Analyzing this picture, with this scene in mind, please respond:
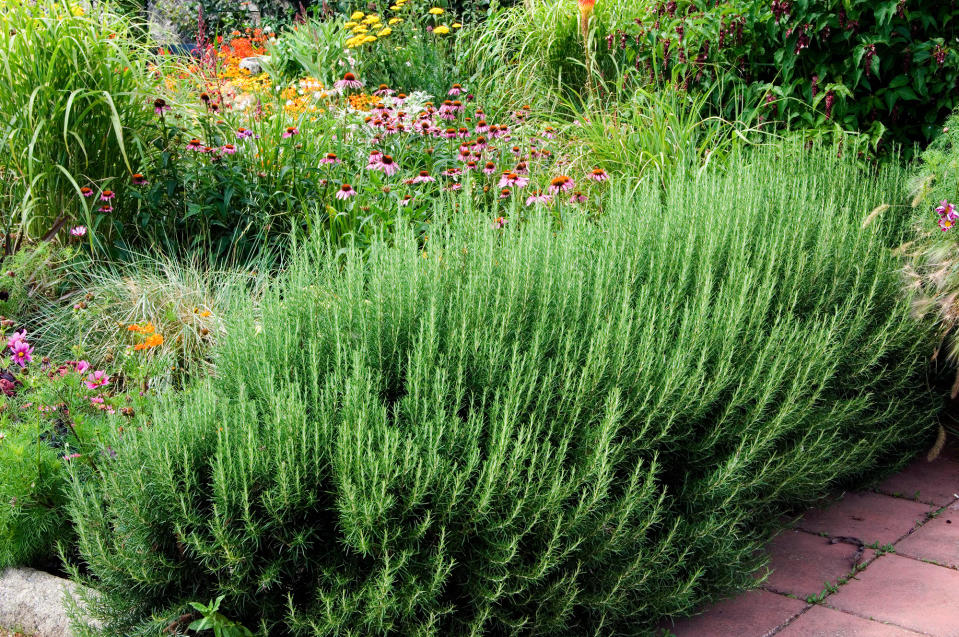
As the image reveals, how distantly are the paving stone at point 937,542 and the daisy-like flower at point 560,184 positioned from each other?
90.3 inches

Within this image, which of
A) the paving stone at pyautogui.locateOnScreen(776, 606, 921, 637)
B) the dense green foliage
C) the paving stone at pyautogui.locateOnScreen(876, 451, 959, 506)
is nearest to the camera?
the paving stone at pyautogui.locateOnScreen(776, 606, 921, 637)

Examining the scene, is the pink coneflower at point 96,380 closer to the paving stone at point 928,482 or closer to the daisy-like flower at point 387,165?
the daisy-like flower at point 387,165

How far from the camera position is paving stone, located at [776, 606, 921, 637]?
2.68 meters

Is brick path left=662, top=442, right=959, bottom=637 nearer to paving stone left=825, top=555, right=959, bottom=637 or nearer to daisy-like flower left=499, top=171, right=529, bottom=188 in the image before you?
paving stone left=825, top=555, right=959, bottom=637

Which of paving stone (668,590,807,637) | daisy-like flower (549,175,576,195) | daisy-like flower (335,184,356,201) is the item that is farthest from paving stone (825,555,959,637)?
daisy-like flower (335,184,356,201)

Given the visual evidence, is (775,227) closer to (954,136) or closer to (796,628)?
(954,136)

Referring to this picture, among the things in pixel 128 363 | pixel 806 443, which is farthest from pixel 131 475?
pixel 806 443

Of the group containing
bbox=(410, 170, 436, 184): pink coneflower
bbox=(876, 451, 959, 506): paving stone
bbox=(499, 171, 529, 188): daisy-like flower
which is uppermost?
bbox=(499, 171, 529, 188): daisy-like flower

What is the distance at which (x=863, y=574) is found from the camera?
3057mm

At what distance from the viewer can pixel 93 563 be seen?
233cm

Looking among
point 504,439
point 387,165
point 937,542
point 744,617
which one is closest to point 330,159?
point 387,165

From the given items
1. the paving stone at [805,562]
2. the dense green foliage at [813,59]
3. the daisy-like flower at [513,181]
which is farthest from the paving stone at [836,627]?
the dense green foliage at [813,59]

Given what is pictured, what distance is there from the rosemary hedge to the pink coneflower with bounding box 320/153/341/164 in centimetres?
192

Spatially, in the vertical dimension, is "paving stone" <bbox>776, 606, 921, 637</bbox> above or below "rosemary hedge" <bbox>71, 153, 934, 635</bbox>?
below
